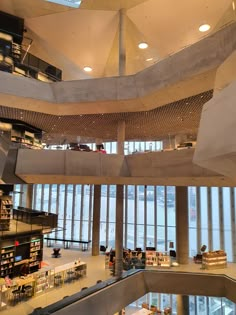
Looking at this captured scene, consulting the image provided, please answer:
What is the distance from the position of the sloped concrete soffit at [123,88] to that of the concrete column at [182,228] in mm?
5889

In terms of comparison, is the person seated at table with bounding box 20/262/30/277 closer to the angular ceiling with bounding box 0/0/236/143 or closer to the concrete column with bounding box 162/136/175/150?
the angular ceiling with bounding box 0/0/236/143

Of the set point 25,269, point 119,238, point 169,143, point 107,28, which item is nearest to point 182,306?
point 119,238

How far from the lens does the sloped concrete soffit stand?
873 centimetres

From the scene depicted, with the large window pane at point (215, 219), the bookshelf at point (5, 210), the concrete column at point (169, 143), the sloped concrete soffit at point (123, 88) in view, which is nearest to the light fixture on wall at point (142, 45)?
the sloped concrete soffit at point (123, 88)

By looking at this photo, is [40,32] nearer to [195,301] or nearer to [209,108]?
[209,108]

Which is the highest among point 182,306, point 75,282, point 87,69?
point 87,69

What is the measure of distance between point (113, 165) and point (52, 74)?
614cm

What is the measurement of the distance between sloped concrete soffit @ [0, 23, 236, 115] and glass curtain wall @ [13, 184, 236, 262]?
8.15m

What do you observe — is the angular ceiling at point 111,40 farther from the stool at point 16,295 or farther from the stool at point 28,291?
the stool at point 16,295

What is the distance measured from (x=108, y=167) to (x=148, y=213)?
29.1 feet

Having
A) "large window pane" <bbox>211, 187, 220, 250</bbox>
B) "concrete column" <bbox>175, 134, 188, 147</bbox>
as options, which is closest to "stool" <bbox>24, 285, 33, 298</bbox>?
"concrete column" <bbox>175, 134, 188, 147</bbox>

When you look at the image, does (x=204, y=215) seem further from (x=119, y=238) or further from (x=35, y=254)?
(x=35, y=254)

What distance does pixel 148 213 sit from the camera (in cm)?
1939

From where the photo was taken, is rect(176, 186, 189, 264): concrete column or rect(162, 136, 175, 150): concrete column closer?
rect(162, 136, 175, 150): concrete column
